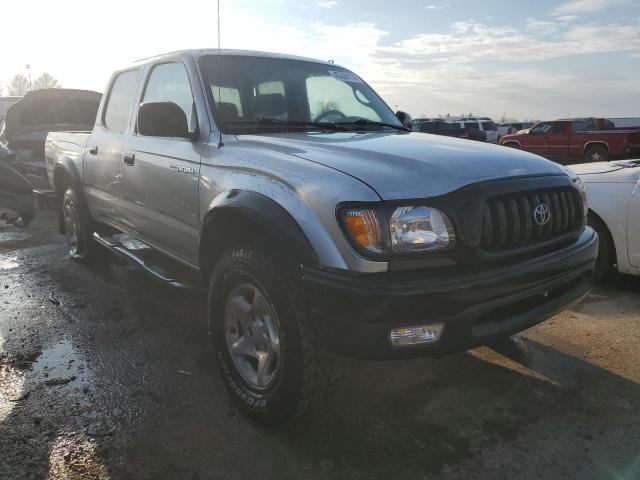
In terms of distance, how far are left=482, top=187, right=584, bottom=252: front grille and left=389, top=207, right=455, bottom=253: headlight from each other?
8.0 inches

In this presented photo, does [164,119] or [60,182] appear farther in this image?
[60,182]

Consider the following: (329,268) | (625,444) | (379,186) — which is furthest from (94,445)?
(625,444)

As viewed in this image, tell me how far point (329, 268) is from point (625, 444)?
170 centimetres

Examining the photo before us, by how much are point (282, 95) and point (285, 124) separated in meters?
0.32

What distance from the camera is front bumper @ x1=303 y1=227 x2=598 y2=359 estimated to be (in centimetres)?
210

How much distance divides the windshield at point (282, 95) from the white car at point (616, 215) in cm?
196

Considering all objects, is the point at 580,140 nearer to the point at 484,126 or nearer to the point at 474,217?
the point at 484,126

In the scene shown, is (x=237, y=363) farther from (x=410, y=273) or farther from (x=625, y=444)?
(x=625, y=444)

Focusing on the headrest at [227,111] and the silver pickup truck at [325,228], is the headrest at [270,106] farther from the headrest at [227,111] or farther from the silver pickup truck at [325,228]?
the headrest at [227,111]

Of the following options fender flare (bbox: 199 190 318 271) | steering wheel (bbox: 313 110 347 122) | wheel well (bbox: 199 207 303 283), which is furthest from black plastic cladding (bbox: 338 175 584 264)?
steering wheel (bbox: 313 110 347 122)

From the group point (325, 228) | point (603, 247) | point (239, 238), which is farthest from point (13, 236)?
point (603, 247)

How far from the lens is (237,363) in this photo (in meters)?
2.84

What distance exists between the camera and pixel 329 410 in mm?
2854

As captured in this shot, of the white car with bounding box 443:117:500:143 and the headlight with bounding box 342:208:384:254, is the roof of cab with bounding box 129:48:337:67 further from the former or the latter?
the white car with bounding box 443:117:500:143
